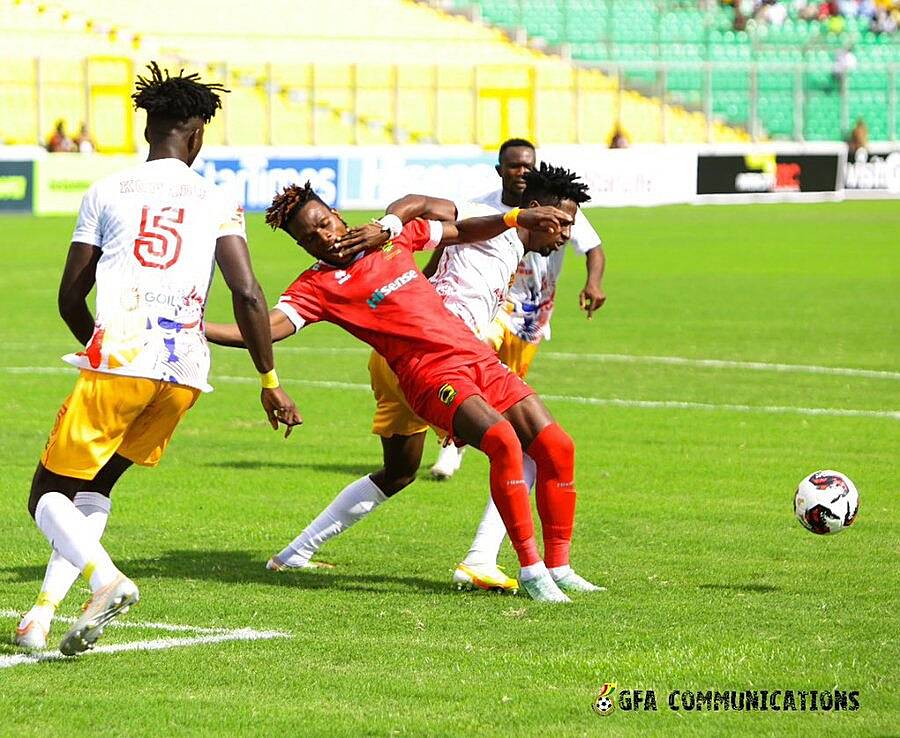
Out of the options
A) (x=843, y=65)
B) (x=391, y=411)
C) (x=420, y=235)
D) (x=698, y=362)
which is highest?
(x=843, y=65)

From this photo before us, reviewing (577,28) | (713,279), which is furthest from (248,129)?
(713,279)

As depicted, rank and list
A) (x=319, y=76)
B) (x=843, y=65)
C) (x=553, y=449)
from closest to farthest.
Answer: (x=553, y=449) < (x=319, y=76) < (x=843, y=65)

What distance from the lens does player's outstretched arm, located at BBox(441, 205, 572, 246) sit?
790 centimetres

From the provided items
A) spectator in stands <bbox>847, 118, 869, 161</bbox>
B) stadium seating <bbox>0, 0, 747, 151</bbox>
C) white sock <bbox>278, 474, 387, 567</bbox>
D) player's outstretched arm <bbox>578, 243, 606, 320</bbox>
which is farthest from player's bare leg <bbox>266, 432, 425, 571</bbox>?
spectator in stands <bbox>847, 118, 869, 161</bbox>

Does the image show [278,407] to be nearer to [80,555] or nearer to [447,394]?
[447,394]

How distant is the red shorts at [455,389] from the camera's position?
764 centimetres

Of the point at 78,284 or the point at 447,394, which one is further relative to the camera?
the point at 447,394

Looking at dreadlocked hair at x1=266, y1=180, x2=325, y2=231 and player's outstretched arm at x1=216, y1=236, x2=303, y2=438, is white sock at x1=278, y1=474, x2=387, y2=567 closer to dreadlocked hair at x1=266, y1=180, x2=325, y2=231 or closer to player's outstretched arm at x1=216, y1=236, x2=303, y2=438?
dreadlocked hair at x1=266, y1=180, x2=325, y2=231

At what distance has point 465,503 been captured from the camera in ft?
34.5

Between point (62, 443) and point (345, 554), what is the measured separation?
8.81 feet

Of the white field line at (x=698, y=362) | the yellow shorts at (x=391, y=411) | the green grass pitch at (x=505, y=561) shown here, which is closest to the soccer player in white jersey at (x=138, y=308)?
the green grass pitch at (x=505, y=561)

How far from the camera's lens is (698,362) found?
17328 mm

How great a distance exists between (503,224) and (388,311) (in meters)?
0.78

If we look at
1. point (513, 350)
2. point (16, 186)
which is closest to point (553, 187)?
point (513, 350)
